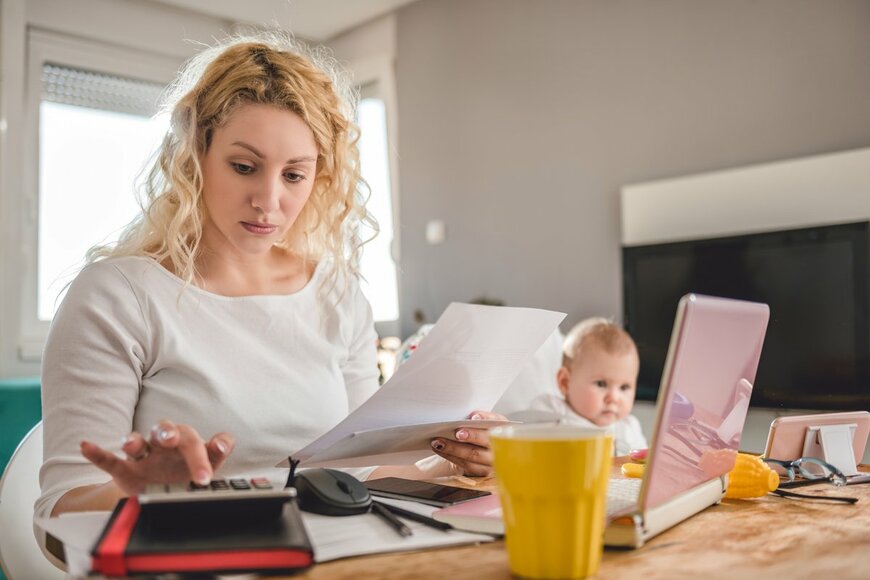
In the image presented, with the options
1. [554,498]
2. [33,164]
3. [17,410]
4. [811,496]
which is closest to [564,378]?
[811,496]

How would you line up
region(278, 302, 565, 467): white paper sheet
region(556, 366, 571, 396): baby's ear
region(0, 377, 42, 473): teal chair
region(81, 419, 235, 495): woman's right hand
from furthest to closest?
region(0, 377, 42, 473): teal chair
region(556, 366, 571, 396): baby's ear
region(278, 302, 565, 467): white paper sheet
region(81, 419, 235, 495): woman's right hand

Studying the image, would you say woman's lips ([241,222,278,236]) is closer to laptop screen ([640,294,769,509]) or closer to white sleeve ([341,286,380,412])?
white sleeve ([341,286,380,412])

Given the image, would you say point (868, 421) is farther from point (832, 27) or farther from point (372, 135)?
point (372, 135)

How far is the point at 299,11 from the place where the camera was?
472 cm

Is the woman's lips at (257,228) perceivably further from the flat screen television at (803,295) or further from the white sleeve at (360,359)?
the flat screen television at (803,295)

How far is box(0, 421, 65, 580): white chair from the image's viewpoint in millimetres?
994

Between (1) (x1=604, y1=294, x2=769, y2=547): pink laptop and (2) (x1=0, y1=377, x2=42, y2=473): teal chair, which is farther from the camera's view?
(2) (x1=0, y1=377, x2=42, y2=473): teal chair

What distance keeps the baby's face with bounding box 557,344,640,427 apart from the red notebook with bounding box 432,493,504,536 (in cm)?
157

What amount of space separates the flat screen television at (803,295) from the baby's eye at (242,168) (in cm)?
186

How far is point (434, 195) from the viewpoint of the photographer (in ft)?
14.6

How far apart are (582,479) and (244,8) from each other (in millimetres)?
4615

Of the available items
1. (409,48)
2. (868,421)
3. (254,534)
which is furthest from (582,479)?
(409,48)

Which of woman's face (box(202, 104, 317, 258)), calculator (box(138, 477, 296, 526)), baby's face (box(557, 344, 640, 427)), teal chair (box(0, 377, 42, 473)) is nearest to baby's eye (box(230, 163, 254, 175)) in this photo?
woman's face (box(202, 104, 317, 258))

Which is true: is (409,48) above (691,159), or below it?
above
